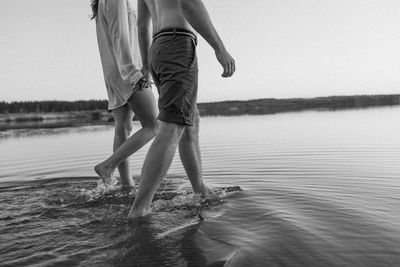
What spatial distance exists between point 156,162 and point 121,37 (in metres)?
1.60

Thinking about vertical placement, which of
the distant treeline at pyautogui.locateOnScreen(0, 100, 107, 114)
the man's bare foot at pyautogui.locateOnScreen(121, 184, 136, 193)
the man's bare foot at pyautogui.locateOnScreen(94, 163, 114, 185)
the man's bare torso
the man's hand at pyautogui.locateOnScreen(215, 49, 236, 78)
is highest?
the distant treeline at pyautogui.locateOnScreen(0, 100, 107, 114)

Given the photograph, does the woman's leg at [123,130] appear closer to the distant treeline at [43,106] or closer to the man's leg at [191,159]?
the man's leg at [191,159]

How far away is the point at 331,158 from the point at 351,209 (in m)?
3.50

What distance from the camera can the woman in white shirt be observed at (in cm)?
354

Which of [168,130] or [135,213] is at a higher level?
[168,130]

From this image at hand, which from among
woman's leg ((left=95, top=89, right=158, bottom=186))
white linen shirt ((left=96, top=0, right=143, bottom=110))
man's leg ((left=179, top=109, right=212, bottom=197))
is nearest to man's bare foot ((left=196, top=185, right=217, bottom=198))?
man's leg ((left=179, top=109, right=212, bottom=197))

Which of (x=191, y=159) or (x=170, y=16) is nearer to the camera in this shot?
(x=170, y=16)

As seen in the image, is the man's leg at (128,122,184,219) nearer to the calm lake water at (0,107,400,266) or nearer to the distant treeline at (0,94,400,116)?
the calm lake water at (0,107,400,266)

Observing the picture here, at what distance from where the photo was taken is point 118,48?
3.64 meters

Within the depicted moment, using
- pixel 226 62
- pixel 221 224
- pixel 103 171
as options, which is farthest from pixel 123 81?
pixel 221 224

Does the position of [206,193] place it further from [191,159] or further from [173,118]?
[173,118]

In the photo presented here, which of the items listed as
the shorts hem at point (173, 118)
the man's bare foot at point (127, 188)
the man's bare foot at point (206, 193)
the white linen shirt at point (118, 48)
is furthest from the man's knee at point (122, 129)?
the shorts hem at point (173, 118)

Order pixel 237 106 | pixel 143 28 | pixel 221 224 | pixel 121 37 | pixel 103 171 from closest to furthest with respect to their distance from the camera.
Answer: pixel 221 224 → pixel 143 28 → pixel 103 171 → pixel 121 37 → pixel 237 106

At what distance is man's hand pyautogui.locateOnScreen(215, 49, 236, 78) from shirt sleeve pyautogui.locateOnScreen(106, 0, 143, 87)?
111 cm
